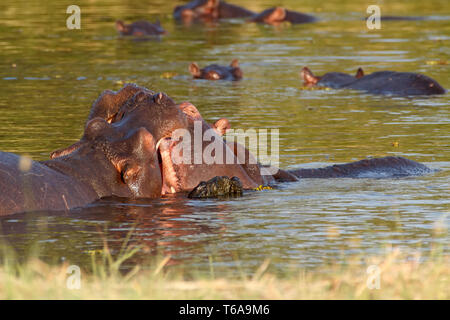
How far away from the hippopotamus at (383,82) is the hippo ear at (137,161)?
23.9 feet

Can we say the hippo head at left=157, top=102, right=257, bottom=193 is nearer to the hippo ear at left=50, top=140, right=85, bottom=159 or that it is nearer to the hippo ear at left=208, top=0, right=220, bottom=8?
the hippo ear at left=50, top=140, right=85, bottom=159

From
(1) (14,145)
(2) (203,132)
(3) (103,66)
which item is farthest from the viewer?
(3) (103,66)

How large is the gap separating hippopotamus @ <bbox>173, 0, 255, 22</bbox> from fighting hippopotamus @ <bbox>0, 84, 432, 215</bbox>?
18.8 metres

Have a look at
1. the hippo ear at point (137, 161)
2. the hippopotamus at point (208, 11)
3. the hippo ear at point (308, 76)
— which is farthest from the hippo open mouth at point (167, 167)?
the hippopotamus at point (208, 11)

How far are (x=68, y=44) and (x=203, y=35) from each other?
3.42 metres

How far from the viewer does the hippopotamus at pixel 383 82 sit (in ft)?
44.2

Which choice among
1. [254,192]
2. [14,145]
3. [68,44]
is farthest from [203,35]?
[254,192]

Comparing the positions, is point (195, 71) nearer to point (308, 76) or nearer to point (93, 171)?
point (308, 76)

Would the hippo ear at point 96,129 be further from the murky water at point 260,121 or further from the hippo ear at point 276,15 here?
the hippo ear at point 276,15

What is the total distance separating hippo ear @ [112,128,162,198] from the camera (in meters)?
6.70

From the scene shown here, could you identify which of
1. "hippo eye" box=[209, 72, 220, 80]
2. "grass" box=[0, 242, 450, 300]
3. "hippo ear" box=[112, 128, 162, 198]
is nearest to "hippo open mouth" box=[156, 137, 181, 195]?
"hippo ear" box=[112, 128, 162, 198]

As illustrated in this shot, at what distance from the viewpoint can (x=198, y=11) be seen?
26.2 meters

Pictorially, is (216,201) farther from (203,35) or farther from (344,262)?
(203,35)
